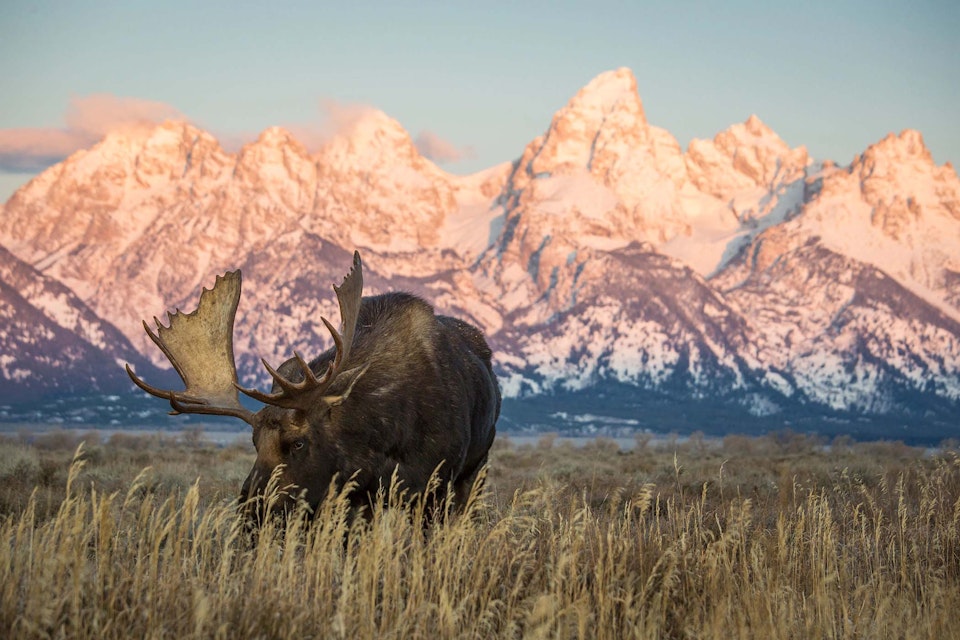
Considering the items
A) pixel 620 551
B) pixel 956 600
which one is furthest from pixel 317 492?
pixel 956 600

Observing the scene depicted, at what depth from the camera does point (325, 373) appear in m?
9.03

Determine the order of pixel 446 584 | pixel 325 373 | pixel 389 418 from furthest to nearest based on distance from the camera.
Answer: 1. pixel 389 418
2. pixel 325 373
3. pixel 446 584

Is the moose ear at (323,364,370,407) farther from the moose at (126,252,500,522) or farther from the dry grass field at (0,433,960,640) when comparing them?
the dry grass field at (0,433,960,640)

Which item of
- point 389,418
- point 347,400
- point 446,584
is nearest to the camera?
point 446,584

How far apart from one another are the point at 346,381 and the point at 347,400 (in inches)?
6.4

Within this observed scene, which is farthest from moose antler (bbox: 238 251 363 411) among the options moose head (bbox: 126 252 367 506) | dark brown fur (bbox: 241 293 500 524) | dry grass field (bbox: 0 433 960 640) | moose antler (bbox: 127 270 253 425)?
dry grass field (bbox: 0 433 960 640)

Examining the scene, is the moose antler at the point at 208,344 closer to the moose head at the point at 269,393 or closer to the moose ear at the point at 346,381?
the moose head at the point at 269,393

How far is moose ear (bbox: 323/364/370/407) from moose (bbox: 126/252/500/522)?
0.04 feet

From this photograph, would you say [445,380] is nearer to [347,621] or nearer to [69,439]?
[347,621]

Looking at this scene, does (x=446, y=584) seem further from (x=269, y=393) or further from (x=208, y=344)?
(x=208, y=344)

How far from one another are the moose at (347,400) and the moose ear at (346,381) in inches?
0.4

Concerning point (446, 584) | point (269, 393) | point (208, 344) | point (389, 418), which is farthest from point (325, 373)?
point (446, 584)

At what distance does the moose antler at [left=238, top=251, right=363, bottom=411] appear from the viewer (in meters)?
8.35

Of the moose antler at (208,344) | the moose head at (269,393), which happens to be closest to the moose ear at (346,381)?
the moose head at (269,393)
